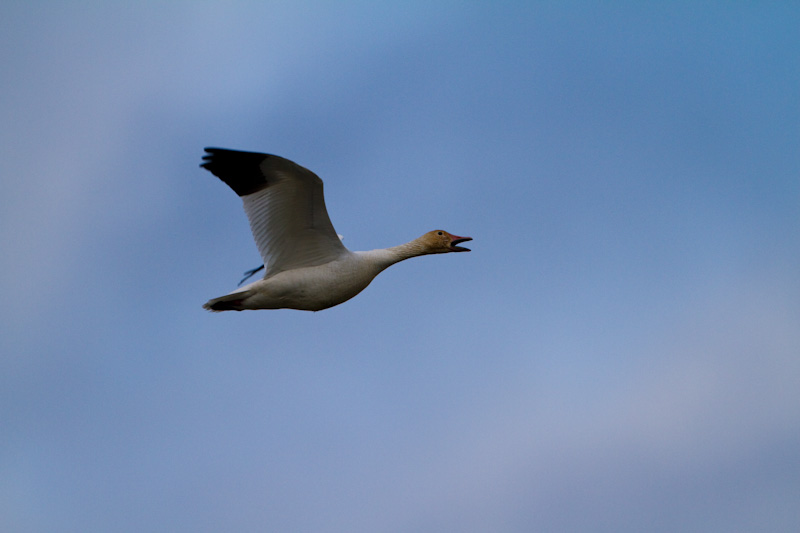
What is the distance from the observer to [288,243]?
12.0 metres

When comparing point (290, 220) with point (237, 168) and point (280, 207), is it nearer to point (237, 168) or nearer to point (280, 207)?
point (280, 207)

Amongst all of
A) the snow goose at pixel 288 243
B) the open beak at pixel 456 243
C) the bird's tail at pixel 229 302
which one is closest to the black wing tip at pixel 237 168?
the snow goose at pixel 288 243

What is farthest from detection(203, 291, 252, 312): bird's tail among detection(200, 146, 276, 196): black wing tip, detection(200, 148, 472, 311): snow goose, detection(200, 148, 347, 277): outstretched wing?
detection(200, 146, 276, 196): black wing tip

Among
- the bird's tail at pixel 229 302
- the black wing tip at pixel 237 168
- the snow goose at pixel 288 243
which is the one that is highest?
the black wing tip at pixel 237 168

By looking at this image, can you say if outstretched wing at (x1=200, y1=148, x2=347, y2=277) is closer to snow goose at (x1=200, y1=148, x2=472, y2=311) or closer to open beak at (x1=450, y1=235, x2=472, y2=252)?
snow goose at (x1=200, y1=148, x2=472, y2=311)

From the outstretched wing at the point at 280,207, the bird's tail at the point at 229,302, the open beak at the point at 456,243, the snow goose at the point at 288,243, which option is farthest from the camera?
the open beak at the point at 456,243

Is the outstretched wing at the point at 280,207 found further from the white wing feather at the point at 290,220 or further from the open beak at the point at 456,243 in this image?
the open beak at the point at 456,243

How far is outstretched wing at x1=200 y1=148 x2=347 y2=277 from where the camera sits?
36.9ft

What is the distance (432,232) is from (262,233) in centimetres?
290

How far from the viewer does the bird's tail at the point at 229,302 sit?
1179cm

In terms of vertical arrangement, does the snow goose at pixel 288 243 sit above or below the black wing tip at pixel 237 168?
below

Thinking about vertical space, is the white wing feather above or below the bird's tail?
above

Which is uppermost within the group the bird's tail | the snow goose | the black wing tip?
the black wing tip

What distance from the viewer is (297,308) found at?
1213cm
